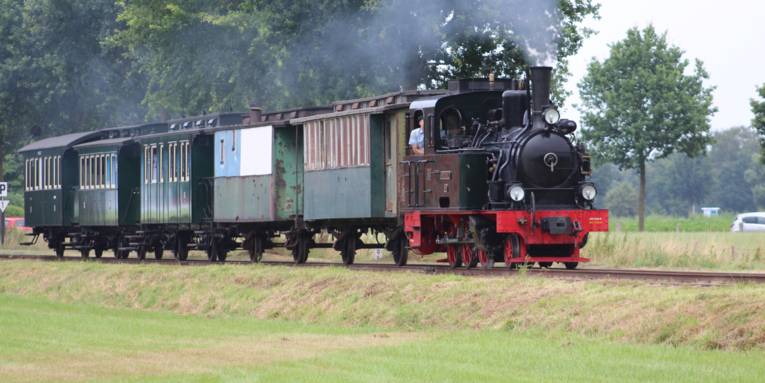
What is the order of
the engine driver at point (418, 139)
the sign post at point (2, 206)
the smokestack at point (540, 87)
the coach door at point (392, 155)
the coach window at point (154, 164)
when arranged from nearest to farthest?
1. the smokestack at point (540, 87)
2. the engine driver at point (418, 139)
3. the coach door at point (392, 155)
4. the coach window at point (154, 164)
5. the sign post at point (2, 206)

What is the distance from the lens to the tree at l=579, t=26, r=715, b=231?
203 feet

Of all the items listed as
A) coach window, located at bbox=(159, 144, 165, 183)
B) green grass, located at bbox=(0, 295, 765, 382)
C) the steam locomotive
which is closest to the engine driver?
the steam locomotive

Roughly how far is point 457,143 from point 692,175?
5394 inches

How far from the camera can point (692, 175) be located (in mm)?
155500

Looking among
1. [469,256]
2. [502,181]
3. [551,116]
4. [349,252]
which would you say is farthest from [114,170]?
[551,116]

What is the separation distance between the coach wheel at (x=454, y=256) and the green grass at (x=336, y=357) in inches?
221

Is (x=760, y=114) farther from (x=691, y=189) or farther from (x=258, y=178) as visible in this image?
(x=691, y=189)

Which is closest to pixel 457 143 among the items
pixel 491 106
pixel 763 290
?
pixel 491 106

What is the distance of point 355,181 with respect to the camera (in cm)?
2605

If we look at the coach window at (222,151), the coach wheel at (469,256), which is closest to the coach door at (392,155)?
the coach wheel at (469,256)

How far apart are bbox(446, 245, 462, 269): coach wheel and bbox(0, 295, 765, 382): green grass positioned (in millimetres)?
5610

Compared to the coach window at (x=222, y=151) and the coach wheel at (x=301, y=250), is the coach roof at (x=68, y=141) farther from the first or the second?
the coach wheel at (x=301, y=250)

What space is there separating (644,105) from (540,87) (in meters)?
42.0

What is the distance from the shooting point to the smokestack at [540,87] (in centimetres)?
2269
